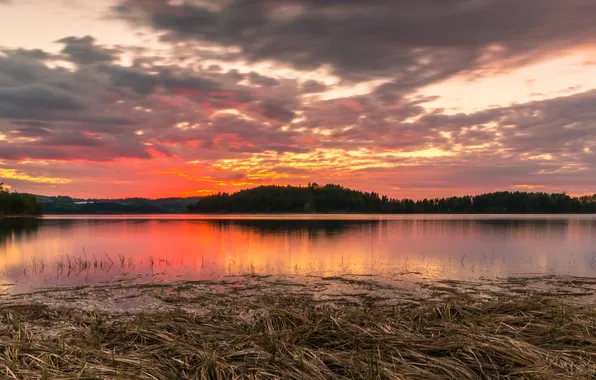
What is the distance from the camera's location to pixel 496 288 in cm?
1664

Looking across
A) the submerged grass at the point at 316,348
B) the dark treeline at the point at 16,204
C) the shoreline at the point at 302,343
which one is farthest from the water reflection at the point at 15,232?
the dark treeline at the point at 16,204

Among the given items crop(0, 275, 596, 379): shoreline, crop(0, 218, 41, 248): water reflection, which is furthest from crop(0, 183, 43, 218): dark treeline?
crop(0, 275, 596, 379): shoreline

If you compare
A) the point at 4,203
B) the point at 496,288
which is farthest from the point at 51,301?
the point at 4,203

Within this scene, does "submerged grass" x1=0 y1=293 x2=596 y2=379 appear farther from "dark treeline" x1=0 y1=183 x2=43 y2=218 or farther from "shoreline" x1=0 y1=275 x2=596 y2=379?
"dark treeline" x1=0 y1=183 x2=43 y2=218

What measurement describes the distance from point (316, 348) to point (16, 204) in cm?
16958

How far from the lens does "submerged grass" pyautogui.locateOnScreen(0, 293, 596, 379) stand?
19.0ft

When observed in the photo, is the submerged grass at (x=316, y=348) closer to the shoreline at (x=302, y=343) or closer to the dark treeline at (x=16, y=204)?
the shoreline at (x=302, y=343)

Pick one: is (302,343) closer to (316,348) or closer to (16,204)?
(316,348)

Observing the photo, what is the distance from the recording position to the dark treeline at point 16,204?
136m

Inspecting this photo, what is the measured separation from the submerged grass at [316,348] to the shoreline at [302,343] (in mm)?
22

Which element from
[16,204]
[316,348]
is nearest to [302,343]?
[316,348]

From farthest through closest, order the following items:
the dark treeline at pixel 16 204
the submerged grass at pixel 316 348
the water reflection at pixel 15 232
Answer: the dark treeline at pixel 16 204
the water reflection at pixel 15 232
the submerged grass at pixel 316 348

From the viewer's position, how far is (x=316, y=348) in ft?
24.0

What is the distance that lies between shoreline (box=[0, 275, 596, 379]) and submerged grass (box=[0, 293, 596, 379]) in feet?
0.07
